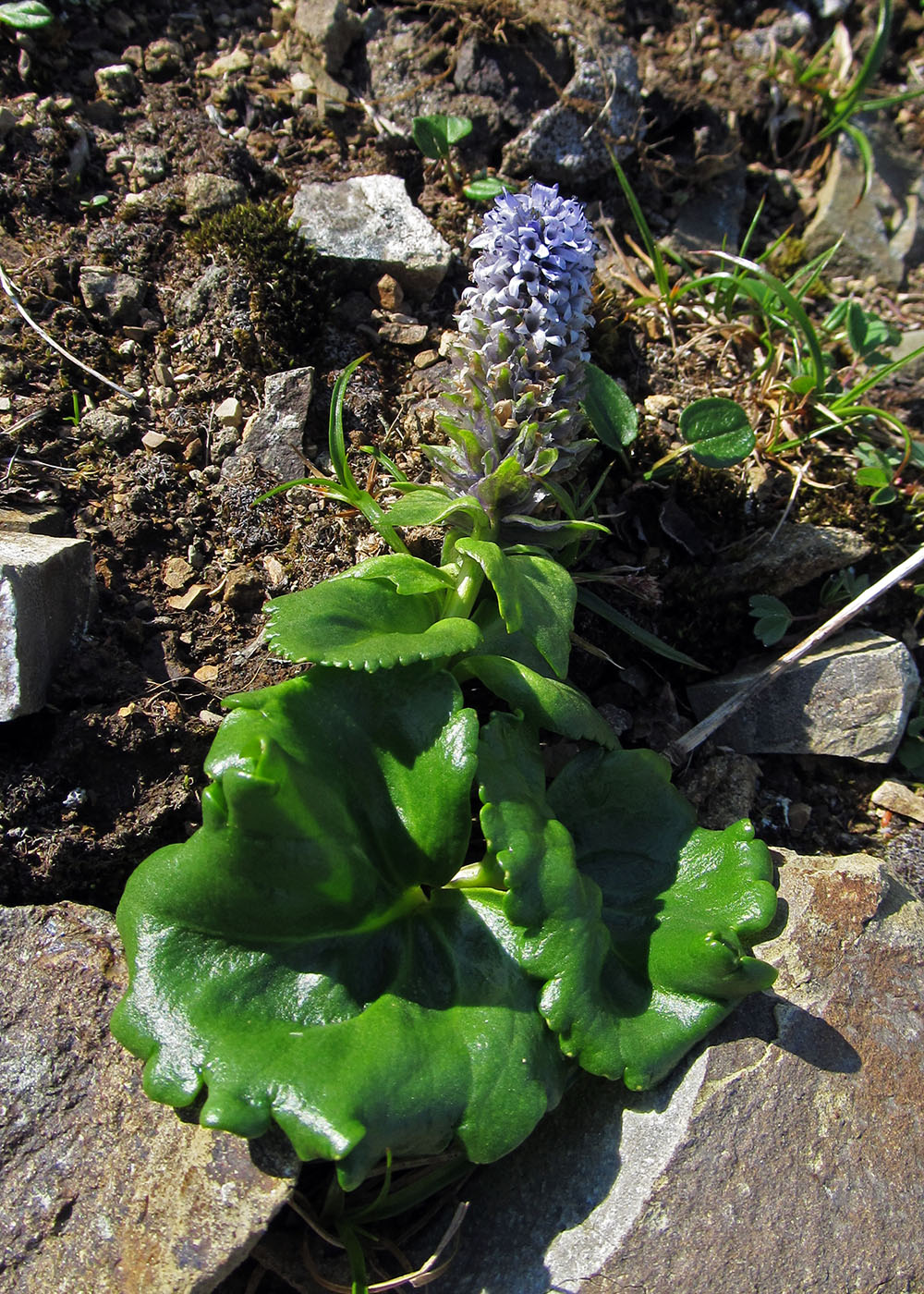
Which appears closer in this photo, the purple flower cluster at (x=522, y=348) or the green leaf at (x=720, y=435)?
the purple flower cluster at (x=522, y=348)

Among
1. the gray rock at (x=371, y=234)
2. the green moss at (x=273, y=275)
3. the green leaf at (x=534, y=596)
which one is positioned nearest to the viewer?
the green leaf at (x=534, y=596)

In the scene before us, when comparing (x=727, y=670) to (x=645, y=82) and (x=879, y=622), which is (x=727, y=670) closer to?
(x=879, y=622)

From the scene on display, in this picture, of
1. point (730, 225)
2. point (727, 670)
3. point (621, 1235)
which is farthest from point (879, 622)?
point (621, 1235)

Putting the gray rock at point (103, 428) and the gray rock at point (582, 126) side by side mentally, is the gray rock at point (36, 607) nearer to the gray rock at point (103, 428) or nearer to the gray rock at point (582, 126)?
the gray rock at point (103, 428)

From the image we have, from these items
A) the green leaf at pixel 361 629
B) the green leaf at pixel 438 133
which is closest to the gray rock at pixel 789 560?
the green leaf at pixel 361 629

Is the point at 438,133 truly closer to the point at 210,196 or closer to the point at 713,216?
the point at 210,196

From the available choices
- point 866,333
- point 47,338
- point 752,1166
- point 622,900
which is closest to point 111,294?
point 47,338
